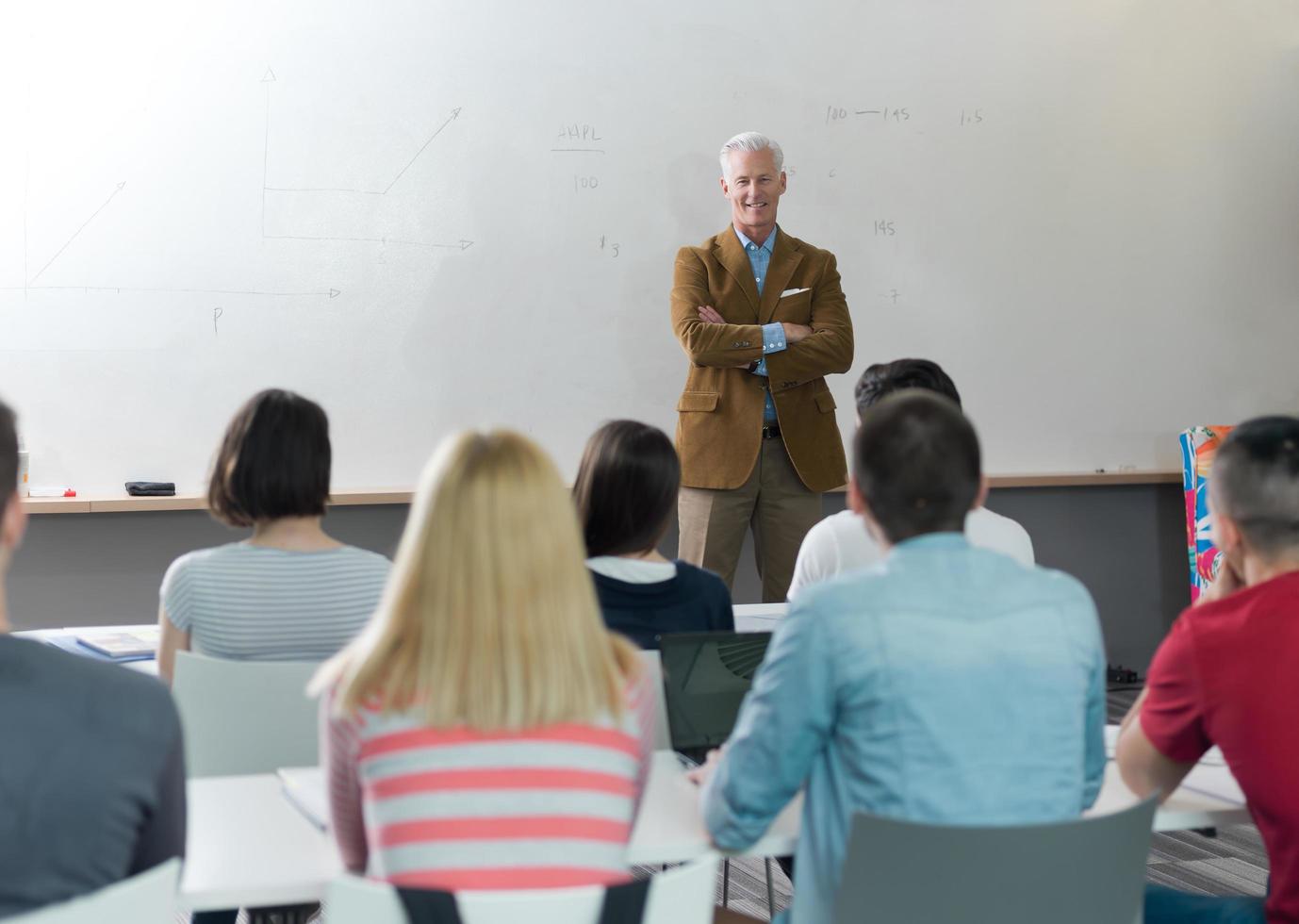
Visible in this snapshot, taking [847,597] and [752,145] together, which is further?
[752,145]

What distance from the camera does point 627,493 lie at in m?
2.20

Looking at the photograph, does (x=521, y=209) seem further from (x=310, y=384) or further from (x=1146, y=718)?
(x=1146, y=718)

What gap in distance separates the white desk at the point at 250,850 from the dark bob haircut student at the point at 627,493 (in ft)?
2.25

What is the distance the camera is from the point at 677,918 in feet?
3.98

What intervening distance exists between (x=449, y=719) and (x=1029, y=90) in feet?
14.6

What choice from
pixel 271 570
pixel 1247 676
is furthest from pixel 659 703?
pixel 1247 676

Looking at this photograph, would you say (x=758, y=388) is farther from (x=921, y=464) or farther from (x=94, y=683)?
(x=94, y=683)

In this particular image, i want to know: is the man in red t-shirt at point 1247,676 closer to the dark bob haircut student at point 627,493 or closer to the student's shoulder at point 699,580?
the student's shoulder at point 699,580

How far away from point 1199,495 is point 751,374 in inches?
82.6

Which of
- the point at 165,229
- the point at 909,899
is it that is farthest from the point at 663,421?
the point at 909,899

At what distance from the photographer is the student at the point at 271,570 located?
2100mm

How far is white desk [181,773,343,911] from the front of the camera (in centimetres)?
138

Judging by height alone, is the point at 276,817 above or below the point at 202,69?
below

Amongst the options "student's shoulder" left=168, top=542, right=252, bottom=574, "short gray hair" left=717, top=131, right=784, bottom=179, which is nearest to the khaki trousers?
"short gray hair" left=717, top=131, right=784, bottom=179
